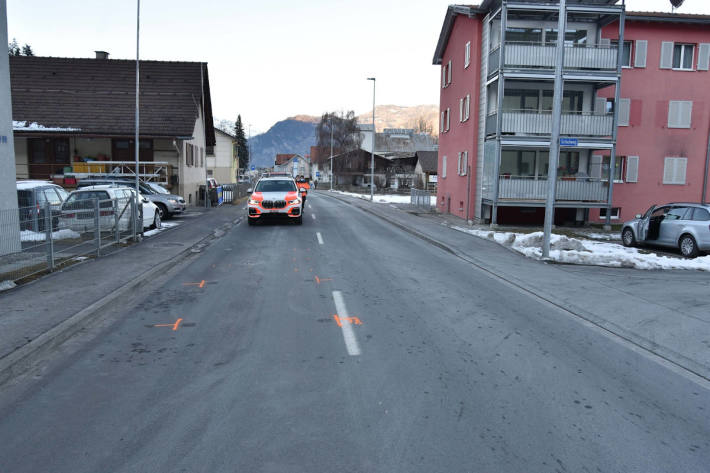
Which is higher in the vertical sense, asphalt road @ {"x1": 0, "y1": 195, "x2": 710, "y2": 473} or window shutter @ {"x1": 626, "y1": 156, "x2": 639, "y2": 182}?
window shutter @ {"x1": 626, "y1": 156, "x2": 639, "y2": 182}

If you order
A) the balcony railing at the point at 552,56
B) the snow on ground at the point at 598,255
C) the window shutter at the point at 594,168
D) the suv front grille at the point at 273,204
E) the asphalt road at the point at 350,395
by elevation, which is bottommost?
the asphalt road at the point at 350,395

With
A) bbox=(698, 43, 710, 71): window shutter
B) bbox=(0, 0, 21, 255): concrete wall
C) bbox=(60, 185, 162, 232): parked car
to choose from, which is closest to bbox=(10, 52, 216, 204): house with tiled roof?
bbox=(60, 185, 162, 232): parked car

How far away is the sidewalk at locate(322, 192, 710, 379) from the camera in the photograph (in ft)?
21.0

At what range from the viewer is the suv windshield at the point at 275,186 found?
2116 centimetres

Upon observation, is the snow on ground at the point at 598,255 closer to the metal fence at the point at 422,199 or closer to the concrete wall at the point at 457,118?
the concrete wall at the point at 457,118

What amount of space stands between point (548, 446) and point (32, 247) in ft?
30.9

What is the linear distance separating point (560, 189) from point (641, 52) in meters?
9.24

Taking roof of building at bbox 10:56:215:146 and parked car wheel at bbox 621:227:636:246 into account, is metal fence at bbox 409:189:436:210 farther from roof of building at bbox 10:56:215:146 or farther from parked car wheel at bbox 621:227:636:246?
parked car wheel at bbox 621:227:636:246

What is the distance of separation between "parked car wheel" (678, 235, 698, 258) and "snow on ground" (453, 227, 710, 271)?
1.50 ft

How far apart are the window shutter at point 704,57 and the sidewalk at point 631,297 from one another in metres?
18.8

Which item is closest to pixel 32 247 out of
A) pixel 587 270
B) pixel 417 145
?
pixel 587 270

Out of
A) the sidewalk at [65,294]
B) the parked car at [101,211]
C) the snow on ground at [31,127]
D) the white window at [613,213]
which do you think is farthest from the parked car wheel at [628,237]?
the snow on ground at [31,127]

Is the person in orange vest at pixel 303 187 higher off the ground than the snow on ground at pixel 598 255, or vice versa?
the person in orange vest at pixel 303 187

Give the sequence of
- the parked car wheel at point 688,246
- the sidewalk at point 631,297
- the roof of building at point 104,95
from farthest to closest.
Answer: the roof of building at point 104,95 < the parked car wheel at point 688,246 < the sidewalk at point 631,297
